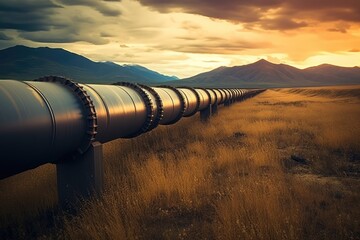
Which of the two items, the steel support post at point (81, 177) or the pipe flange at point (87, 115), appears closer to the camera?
the pipe flange at point (87, 115)

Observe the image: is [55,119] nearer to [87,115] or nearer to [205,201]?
[87,115]

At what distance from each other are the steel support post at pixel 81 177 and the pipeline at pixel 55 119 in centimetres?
15

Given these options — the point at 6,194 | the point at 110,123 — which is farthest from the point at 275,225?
the point at 6,194

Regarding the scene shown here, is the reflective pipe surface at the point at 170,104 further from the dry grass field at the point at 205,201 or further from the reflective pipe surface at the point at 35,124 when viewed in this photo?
the reflective pipe surface at the point at 35,124

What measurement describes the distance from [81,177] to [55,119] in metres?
1.38

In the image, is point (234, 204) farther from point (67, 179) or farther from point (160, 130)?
point (160, 130)

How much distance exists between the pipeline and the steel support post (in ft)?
0.50

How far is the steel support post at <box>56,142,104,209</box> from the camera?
5156 mm

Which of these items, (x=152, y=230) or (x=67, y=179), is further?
(x=67, y=179)

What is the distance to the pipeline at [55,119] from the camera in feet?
11.8

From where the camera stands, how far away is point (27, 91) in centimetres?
399

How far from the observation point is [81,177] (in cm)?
521

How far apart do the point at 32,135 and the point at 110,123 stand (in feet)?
6.08

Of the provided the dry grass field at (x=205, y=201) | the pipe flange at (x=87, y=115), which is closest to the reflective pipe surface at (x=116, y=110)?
the pipe flange at (x=87, y=115)
